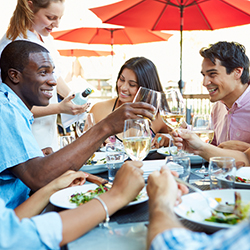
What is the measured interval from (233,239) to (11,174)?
118 cm

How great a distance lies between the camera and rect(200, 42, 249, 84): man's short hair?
277 centimetres

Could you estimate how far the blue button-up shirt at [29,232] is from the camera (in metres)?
0.77

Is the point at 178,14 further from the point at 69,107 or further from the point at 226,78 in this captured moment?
the point at 69,107

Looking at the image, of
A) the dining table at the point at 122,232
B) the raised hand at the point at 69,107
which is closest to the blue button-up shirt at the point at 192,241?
the dining table at the point at 122,232

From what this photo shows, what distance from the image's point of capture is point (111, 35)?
773 centimetres

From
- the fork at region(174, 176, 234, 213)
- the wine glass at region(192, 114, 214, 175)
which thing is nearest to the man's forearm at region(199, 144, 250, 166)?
the wine glass at region(192, 114, 214, 175)

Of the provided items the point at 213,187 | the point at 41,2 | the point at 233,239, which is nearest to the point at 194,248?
the point at 233,239

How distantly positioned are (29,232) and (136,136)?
67 cm

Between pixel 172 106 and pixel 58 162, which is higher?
pixel 172 106

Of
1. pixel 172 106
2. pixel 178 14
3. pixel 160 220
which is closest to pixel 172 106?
pixel 172 106

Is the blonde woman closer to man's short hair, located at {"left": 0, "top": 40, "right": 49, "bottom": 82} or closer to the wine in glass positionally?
man's short hair, located at {"left": 0, "top": 40, "right": 49, "bottom": 82}

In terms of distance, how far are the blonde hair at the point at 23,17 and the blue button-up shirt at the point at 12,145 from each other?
3.35ft

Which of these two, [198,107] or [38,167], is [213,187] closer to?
[38,167]

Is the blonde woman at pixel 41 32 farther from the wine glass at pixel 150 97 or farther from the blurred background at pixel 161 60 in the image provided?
the blurred background at pixel 161 60
